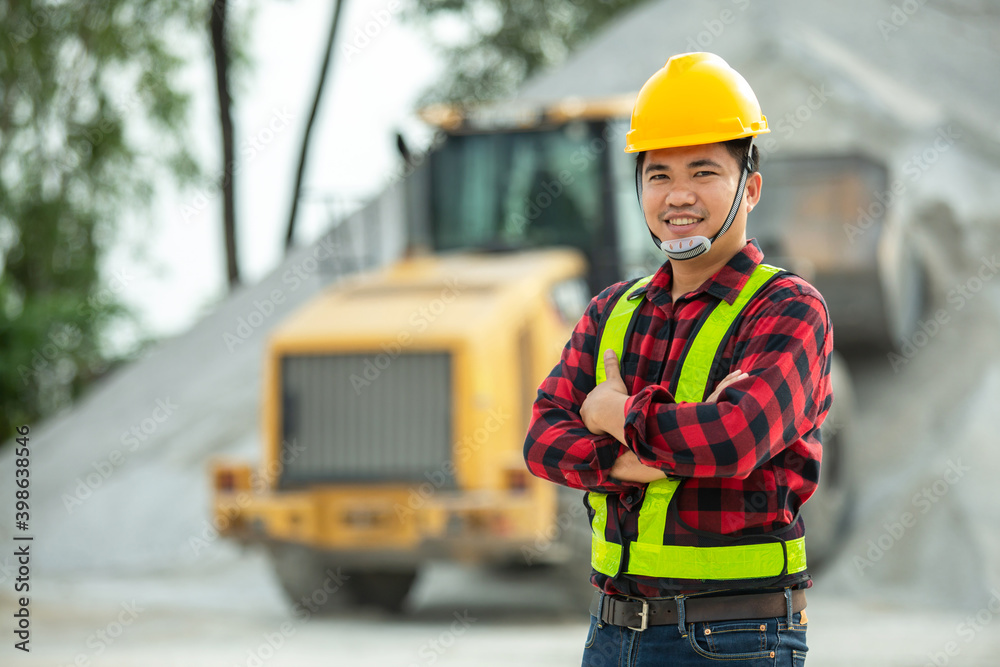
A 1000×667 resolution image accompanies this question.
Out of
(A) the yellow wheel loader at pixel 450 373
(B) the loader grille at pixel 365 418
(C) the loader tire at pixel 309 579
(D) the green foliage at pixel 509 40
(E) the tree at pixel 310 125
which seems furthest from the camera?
(D) the green foliage at pixel 509 40

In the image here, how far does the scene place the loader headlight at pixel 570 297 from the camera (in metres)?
8.99

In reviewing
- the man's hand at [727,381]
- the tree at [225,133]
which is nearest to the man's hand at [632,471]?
the man's hand at [727,381]

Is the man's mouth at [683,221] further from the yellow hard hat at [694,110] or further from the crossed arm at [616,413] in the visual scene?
the crossed arm at [616,413]

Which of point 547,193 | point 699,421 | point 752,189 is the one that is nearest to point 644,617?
point 699,421

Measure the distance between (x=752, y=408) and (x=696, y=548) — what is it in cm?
26

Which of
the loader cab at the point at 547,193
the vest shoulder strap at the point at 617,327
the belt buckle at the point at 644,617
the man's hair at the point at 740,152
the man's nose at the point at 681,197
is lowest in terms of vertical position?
the belt buckle at the point at 644,617

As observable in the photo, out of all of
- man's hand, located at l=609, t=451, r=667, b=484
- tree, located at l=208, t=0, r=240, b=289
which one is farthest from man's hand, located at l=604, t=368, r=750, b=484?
tree, located at l=208, t=0, r=240, b=289

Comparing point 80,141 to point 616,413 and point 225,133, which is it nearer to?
point 225,133

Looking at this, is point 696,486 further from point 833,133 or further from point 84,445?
point 833,133

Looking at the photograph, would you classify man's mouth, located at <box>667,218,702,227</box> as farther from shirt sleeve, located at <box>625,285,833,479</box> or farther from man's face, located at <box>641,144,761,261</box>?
shirt sleeve, located at <box>625,285,833,479</box>

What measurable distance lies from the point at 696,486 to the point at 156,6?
21.9 m

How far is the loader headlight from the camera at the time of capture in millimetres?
8992

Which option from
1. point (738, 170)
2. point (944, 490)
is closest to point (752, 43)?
point (944, 490)

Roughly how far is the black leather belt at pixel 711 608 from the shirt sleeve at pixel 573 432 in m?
0.22
